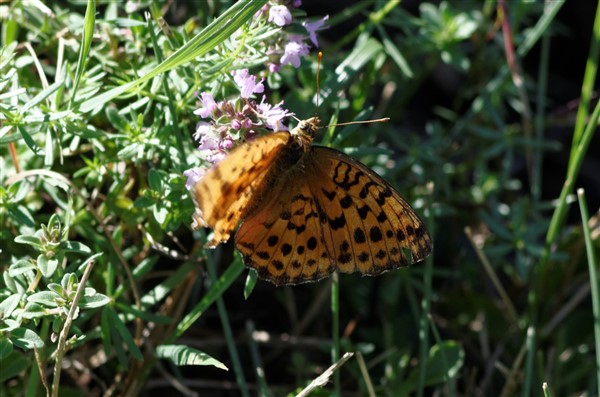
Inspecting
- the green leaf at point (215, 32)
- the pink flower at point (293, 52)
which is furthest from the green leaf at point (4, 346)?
the pink flower at point (293, 52)

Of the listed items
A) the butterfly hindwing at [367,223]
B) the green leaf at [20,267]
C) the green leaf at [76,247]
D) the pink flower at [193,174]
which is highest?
the pink flower at [193,174]

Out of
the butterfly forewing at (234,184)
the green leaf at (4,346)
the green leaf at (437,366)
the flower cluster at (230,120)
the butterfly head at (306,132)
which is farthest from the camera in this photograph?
the green leaf at (437,366)

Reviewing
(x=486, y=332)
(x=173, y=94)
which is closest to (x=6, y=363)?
(x=173, y=94)

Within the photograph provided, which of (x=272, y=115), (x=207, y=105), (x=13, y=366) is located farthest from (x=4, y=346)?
(x=272, y=115)

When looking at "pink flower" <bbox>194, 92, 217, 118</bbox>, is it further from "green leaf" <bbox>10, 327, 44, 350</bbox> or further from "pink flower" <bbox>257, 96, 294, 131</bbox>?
"green leaf" <bbox>10, 327, 44, 350</bbox>

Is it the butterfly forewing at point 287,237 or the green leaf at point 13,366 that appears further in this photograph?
the green leaf at point 13,366

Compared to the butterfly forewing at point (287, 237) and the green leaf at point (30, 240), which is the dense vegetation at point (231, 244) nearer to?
the green leaf at point (30, 240)
